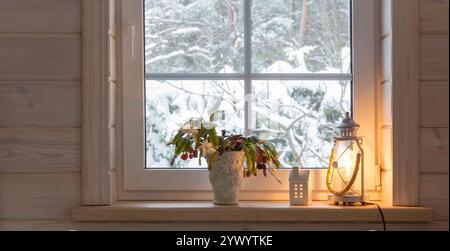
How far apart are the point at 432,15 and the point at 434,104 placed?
0.89 ft

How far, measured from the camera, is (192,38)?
2160 mm

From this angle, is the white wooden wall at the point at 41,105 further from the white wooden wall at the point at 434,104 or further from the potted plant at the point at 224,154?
the white wooden wall at the point at 434,104

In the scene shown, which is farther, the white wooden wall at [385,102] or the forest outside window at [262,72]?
the forest outside window at [262,72]

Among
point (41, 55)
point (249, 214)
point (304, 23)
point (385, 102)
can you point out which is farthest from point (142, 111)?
point (385, 102)

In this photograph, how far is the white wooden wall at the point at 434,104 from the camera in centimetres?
199

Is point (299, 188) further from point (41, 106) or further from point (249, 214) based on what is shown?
point (41, 106)

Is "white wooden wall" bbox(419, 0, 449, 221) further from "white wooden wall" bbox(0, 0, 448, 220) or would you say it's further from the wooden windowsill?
"white wooden wall" bbox(0, 0, 448, 220)

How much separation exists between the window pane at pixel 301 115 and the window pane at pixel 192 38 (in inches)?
5.6

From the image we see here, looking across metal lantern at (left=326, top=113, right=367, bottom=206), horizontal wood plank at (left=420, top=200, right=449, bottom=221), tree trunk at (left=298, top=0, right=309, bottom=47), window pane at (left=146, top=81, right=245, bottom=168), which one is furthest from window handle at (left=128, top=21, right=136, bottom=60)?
horizontal wood plank at (left=420, top=200, right=449, bottom=221)

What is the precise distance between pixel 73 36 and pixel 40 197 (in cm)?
50

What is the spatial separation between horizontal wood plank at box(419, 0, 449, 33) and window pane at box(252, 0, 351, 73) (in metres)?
0.25

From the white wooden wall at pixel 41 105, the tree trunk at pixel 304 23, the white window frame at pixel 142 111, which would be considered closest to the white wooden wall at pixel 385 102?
the white window frame at pixel 142 111

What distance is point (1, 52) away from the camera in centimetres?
201
